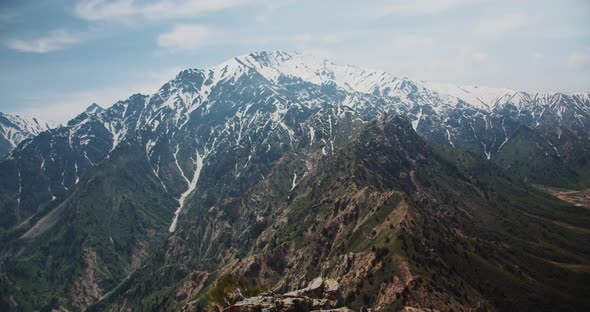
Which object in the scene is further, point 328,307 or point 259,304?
point 328,307

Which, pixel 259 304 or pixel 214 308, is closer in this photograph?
pixel 259 304

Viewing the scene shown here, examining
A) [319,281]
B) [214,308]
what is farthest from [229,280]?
[319,281]

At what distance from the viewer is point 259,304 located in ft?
354

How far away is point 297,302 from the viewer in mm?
112250

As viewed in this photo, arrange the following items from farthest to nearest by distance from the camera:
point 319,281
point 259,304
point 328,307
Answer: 1. point 319,281
2. point 328,307
3. point 259,304

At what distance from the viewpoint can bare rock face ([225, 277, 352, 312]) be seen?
107 metres

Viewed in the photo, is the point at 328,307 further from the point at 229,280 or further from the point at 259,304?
the point at 229,280

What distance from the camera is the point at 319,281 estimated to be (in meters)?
132

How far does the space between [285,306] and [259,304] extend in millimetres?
6293

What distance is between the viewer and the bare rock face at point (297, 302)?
107 meters

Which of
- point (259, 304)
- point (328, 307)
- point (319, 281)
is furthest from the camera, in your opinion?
point (319, 281)

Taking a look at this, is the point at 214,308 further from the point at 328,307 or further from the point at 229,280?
the point at 328,307

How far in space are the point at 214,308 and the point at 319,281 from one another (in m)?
28.9

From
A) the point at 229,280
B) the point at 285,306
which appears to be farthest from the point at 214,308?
the point at 285,306
